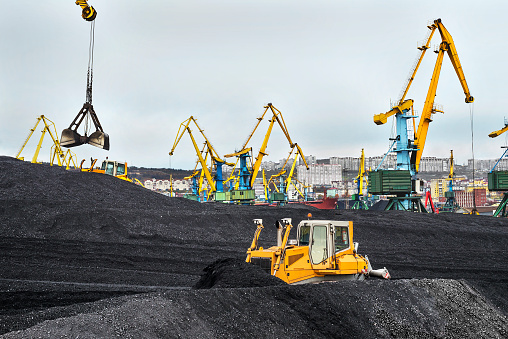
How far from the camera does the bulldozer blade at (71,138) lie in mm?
13977

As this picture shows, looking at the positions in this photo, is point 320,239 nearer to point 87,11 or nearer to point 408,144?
point 87,11

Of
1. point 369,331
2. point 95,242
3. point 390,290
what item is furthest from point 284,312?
point 95,242

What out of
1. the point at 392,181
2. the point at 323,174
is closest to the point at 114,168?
the point at 392,181

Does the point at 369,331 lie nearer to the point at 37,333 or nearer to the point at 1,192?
the point at 37,333

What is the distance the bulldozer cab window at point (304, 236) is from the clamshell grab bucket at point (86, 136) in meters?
7.60

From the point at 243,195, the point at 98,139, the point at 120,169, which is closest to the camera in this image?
the point at 98,139

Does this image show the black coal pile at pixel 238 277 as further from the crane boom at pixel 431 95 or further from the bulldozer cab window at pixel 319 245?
the crane boom at pixel 431 95

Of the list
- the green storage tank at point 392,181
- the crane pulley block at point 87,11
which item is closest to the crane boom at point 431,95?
the green storage tank at point 392,181

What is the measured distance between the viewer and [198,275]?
546 inches

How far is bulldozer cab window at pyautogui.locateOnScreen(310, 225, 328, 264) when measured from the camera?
9.25 meters

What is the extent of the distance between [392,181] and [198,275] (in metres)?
20.7

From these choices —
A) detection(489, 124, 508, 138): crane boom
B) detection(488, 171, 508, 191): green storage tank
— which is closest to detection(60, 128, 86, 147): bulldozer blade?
detection(488, 171, 508, 191): green storage tank

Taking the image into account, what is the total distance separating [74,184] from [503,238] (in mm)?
22991

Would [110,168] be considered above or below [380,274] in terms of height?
above
